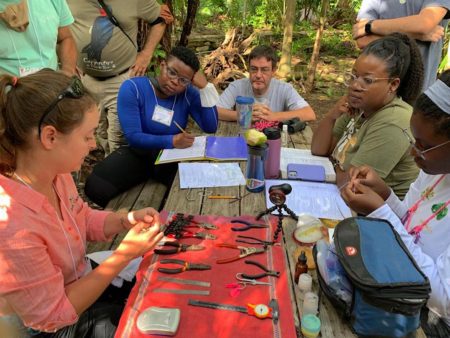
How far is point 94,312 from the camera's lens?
1.64m

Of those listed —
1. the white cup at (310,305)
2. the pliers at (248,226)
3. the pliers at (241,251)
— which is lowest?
the pliers at (248,226)

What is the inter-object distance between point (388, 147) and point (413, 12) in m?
1.76

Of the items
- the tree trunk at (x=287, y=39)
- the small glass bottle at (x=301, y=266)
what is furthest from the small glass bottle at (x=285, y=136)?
the tree trunk at (x=287, y=39)

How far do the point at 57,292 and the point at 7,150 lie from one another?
559 mm

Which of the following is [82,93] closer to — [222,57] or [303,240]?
[303,240]

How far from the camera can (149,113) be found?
3029mm

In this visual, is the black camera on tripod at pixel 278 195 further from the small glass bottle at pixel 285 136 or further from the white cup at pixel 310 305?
the small glass bottle at pixel 285 136

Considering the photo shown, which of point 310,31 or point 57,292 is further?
point 310,31

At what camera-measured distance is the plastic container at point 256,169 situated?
2232 millimetres

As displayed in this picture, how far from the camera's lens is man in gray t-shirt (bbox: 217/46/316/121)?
346 cm

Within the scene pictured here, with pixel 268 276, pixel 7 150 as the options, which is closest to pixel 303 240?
pixel 268 276

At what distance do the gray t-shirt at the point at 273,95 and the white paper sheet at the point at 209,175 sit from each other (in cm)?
133

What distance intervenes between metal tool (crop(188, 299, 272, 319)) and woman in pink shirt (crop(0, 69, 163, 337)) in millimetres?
338

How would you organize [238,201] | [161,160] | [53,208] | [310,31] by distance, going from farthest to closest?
1. [310,31]
2. [161,160]
3. [238,201]
4. [53,208]
